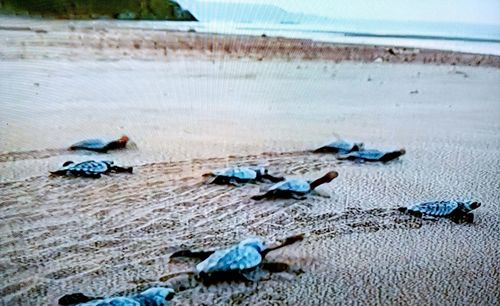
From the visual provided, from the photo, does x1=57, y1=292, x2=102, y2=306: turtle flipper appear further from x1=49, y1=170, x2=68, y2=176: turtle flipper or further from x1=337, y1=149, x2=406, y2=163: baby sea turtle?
x1=337, y1=149, x2=406, y2=163: baby sea turtle

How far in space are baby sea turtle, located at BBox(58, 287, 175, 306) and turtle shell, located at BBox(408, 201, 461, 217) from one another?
61 centimetres

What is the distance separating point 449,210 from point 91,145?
1.01 meters

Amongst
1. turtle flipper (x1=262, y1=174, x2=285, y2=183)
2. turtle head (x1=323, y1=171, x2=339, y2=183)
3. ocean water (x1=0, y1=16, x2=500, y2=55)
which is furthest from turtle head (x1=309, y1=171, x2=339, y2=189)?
ocean water (x1=0, y1=16, x2=500, y2=55)

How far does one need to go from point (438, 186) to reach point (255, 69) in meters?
1.82

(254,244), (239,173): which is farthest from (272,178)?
(254,244)

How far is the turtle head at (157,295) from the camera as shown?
757 millimetres

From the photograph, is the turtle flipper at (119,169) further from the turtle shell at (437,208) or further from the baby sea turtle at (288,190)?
the turtle shell at (437,208)

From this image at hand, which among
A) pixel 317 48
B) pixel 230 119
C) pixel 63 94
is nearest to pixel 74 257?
pixel 230 119

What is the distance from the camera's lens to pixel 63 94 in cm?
229

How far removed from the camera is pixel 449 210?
1.17 m

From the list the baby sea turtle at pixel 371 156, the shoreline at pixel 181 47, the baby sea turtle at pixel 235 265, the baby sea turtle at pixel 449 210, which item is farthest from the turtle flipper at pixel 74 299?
the baby sea turtle at pixel 371 156

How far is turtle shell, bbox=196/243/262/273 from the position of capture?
0.87 metres

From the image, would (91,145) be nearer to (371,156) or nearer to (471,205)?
(371,156)

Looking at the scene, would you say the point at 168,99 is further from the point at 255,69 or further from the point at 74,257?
the point at 74,257
